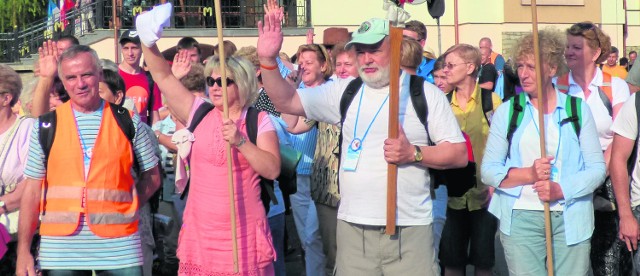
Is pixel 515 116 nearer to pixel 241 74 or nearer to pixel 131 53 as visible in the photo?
pixel 241 74

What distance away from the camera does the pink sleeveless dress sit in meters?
5.43

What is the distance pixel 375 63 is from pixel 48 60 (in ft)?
6.41

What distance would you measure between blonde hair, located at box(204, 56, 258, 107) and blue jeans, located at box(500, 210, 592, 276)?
61.8 inches

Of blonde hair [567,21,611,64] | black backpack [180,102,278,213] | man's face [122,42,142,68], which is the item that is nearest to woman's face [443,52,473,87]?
blonde hair [567,21,611,64]

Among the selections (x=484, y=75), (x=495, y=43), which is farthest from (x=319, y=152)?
(x=495, y=43)

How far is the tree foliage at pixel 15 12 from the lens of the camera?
30.9 m

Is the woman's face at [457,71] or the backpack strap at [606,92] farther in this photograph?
the woman's face at [457,71]

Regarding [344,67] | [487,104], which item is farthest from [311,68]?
[487,104]

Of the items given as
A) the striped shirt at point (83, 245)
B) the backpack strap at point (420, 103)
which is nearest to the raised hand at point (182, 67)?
the striped shirt at point (83, 245)

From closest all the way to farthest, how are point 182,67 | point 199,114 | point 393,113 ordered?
1. point 393,113
2. point 199,114
3. point 182,67

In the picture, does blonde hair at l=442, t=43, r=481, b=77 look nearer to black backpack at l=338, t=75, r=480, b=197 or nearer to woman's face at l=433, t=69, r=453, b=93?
woman's face at l=433, t=69, r=453, b=93

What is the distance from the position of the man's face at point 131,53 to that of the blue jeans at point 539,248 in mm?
4942

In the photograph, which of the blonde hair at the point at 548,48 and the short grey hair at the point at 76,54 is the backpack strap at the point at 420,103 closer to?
the blonde hair at the point at 548,48

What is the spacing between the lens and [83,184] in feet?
17.1
